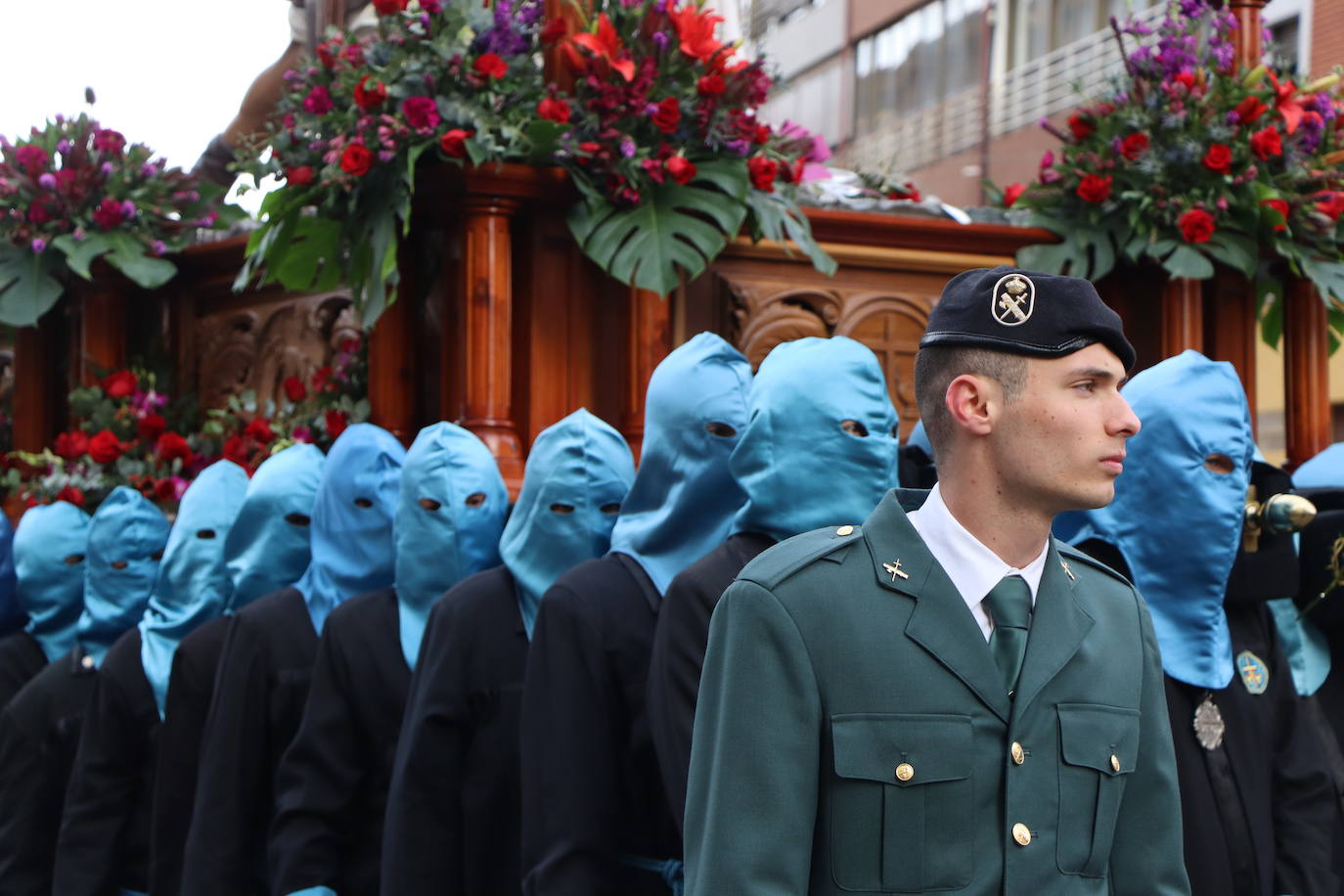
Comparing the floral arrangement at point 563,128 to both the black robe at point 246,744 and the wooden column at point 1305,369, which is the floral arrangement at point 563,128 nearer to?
the black robe at point 246,744

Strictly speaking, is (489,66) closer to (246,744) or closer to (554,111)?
(554,111)

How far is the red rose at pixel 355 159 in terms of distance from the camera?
17.1ft

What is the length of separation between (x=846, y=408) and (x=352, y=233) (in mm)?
2666

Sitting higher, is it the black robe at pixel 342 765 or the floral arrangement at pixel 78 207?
the floral arrangement at pixel 78 207

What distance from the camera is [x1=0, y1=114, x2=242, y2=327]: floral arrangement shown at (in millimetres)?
6520

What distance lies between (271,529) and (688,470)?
209cm

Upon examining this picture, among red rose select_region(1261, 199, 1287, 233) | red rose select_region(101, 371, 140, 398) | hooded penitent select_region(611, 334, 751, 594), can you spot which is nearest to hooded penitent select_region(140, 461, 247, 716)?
red rose select_region(101, 371, 140, 398)

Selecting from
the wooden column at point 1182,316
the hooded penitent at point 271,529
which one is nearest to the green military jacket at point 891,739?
the hooded penitent at point 271,529

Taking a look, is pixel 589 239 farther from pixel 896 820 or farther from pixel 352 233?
pixel 896 820

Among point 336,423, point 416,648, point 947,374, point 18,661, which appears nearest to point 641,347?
point 336,423

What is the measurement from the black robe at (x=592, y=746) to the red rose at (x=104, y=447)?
321cm

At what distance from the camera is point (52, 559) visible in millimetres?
6488

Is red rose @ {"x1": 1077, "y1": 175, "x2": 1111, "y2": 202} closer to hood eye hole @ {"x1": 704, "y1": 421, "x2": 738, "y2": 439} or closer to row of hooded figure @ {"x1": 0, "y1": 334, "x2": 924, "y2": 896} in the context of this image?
row of hooded figure @ {"x1": 0, "y1": 334, "x2": 924, "y2": 896}

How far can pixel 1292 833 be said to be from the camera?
365 centimetres
